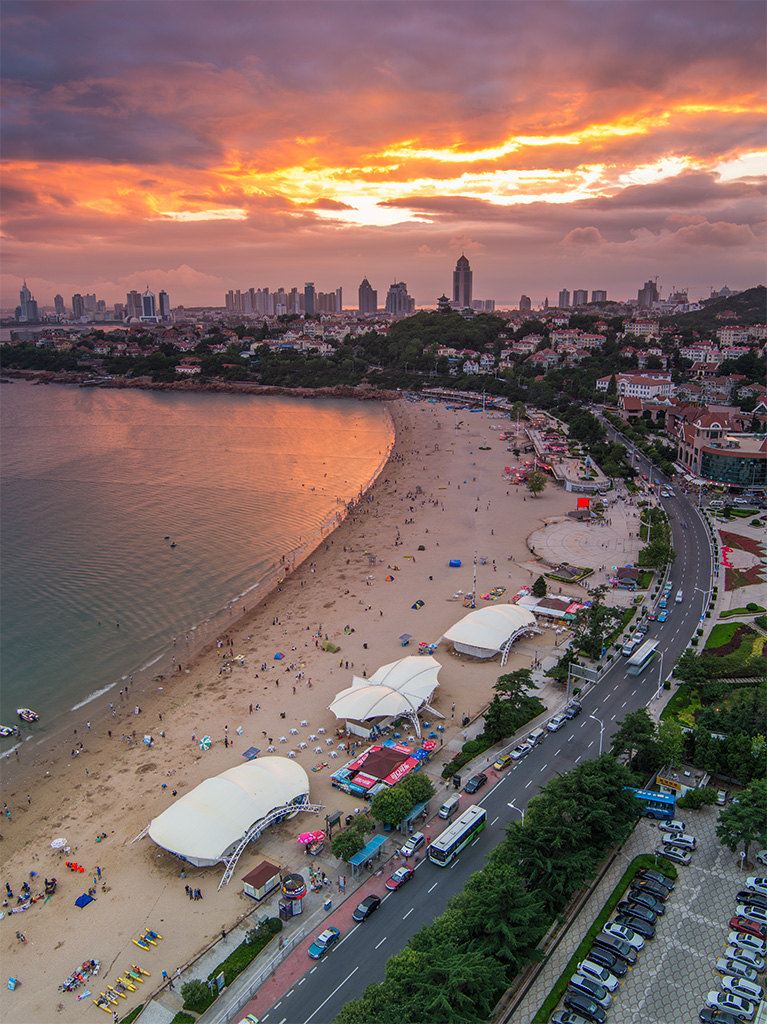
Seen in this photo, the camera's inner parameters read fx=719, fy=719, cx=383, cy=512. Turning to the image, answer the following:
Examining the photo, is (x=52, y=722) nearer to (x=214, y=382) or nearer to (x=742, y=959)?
(x=742, y=959)

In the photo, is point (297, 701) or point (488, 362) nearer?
point (297, 701)

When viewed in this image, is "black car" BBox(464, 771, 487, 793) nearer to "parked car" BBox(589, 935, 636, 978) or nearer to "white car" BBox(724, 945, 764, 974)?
"parked car" BBox(589, 935, 636, 978)

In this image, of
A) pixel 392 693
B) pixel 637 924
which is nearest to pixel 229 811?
pixel 392 693

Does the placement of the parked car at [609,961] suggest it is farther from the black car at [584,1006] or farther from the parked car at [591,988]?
the black car at [584,1006]

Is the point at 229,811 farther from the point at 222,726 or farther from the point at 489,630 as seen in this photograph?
the point at 489,630

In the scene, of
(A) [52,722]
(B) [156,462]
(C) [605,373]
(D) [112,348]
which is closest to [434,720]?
(A) [52,722]

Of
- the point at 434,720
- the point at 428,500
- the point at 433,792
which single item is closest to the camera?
the point at 433,792
